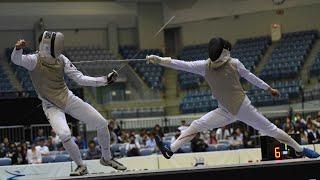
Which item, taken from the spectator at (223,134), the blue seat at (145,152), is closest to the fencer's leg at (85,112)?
the blue seat at (145,152)

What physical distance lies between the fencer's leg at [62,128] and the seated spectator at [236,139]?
957 centimetres

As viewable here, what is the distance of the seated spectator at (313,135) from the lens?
14930 millimetres

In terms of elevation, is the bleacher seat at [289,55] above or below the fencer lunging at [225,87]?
above

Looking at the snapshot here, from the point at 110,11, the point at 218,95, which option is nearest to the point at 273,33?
the point at 110,11

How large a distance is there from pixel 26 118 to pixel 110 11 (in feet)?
30.3

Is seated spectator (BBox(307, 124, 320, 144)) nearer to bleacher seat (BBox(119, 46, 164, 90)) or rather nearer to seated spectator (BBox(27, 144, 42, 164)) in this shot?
bleacher seat (BBox(119, 46, 164, 90))

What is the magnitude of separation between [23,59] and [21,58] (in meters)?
0.04

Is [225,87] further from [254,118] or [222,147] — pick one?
[222,147]

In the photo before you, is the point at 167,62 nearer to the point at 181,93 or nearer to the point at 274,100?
the point at 274,100

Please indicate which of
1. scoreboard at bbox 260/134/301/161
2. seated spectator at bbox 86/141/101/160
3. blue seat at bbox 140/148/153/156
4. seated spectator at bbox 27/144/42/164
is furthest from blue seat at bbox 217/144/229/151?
scoreboard at bbox 260/134/301/161

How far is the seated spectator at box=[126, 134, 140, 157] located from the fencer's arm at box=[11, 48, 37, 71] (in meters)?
8.03

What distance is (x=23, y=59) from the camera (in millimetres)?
5949

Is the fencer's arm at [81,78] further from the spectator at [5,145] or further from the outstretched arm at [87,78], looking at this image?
the spectator at [5,145]

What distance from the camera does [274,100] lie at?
1964 cm
